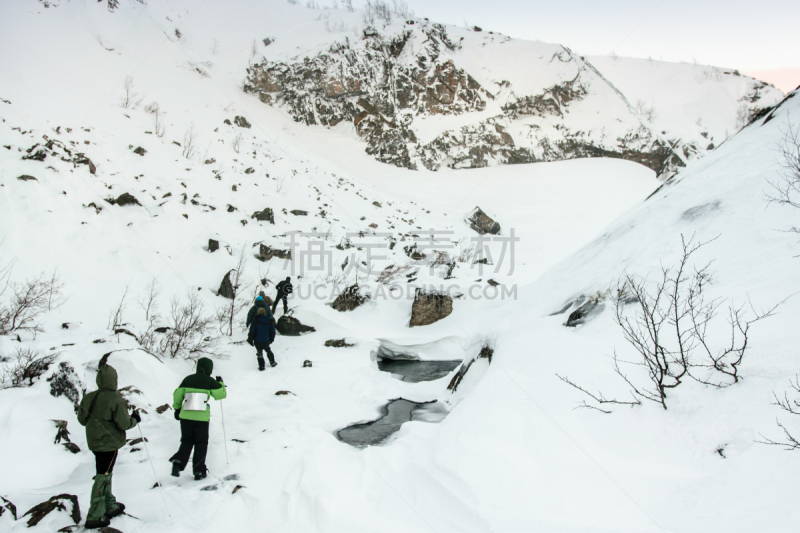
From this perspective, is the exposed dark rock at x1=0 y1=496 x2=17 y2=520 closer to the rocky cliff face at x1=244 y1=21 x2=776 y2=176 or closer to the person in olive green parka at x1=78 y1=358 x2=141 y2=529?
the person in olive green parka at x1=78 y1=358 x2=141 y2=529

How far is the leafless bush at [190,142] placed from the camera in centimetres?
1698

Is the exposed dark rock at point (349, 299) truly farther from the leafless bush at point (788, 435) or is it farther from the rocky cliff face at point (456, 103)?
the rocky cliff face at point (456, 103)

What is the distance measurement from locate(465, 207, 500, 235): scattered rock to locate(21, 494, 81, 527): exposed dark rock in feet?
62.7

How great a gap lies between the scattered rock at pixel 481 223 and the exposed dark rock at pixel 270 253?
10.9 meters

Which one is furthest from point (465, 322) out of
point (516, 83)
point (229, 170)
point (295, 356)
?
point (516, 83)

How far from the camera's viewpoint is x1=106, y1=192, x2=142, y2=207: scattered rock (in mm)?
11211

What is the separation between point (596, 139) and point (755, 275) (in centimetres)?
2694

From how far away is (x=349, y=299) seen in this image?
11.8 meters

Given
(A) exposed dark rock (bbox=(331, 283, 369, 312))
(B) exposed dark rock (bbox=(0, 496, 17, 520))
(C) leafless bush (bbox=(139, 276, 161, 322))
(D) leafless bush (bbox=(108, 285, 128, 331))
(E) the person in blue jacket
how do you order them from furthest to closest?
1. (A) exposed dark rock (bbox=(331, 283, 369, 312))
2. (C) leafless bush (bbox=(139, 276, 161, 322))
3. (E) the person in blue jacket
4. (D) leafless bush (bbox=(108, 285, 128, 331))
5. (B) exposed dark rock (bbox=(0, 496, 17, 520))

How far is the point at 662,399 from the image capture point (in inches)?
120

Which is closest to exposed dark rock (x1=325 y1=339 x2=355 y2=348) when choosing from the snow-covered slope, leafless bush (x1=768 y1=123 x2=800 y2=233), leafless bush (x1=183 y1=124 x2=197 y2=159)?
the snow-covered slope

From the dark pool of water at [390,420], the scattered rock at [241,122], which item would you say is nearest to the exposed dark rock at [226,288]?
the dark pool of water at [390,420]

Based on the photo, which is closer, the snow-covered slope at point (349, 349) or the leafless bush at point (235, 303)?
the snow-covered slope at point (349, 349)

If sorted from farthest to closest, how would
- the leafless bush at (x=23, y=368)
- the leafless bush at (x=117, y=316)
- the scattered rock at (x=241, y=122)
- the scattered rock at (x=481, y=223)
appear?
the scattered rock at (x=241, y=122) < the scattered rock at (x=481, y=223) < the leafless bush at (x=117, y=316) < the leafless bush at (x=23, y=368)
